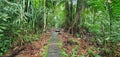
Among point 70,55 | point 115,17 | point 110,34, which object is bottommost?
point 70,55

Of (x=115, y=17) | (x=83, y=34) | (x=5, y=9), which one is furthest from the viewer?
(x=83, y=34)

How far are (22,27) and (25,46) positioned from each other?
53.8 inches

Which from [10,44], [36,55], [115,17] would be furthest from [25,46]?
[115,17]

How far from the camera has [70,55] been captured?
29.0ft

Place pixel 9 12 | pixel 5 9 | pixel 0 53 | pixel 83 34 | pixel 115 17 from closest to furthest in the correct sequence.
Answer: pixel 115 17, pixel 0 53, pixel 5 9, pixel 9 12, pixel 83 34

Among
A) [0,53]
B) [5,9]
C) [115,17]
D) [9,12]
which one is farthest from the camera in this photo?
[9,12]

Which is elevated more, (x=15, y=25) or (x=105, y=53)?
(x=15, y=25)

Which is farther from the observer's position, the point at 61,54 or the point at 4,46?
the point at 4,46

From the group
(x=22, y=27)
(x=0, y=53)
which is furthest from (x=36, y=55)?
(x=22, y=27)

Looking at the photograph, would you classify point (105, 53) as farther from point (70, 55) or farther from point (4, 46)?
point (4, 46)

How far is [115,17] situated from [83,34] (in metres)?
6.25

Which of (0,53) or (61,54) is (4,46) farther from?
(61,54)

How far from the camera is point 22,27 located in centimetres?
1091

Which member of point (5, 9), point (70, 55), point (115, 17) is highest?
point (5, 9)
